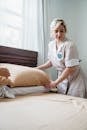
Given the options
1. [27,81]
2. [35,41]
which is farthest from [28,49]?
[27,81]

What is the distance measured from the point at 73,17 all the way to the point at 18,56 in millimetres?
984

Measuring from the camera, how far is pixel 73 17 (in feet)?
9.36

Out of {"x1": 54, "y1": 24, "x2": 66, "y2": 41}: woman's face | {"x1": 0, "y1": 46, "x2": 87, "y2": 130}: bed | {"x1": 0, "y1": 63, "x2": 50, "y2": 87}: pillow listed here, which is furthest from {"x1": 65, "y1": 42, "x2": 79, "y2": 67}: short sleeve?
{"x1": 0, "y1": 46, "x2": 87, "y2": 130}: bed

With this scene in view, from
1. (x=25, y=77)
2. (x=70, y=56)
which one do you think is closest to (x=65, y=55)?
(x=70, y=56)

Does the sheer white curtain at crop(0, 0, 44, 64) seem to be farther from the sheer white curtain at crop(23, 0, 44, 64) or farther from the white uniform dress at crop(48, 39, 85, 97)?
the white uniform dress at crop(48, 39, 85, 97)

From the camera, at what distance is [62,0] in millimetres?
2891

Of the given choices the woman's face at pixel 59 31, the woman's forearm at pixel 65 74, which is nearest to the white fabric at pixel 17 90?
the woman's forearm at pixel 65 74

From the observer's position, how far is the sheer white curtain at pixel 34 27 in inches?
98.5

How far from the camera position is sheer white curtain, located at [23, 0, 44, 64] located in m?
2.50

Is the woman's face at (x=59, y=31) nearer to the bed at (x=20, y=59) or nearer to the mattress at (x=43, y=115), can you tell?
the bed at (x=20, y=59)

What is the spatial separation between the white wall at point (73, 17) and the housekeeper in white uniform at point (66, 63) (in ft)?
1.92

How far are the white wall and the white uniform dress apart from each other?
0.63 meters

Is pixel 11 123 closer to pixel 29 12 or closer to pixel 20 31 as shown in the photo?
pixel 20 31

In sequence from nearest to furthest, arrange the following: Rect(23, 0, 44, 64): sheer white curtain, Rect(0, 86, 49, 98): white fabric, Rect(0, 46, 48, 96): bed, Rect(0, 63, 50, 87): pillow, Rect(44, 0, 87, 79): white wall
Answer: Rect(0, 86, 49, 98): white fabric → Rect(0, 63, 50, 87): pillow → Rect(0, 46, 48, 96): bed → Rect(23, 0, 44, 64): sheer white curtain → Rect(44, 0, 87, 79): white wall
